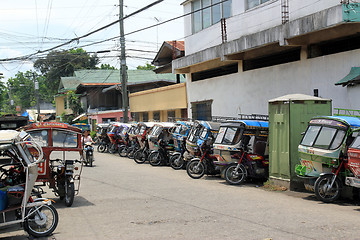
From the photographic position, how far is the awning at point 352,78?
48.5 ft

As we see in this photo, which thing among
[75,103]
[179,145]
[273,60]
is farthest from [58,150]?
[75,103]

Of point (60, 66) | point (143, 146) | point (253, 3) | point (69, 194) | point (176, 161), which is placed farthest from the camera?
point (60, 66)

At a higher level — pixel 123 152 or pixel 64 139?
pixel 64 139

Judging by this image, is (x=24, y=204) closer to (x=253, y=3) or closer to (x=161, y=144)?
(x=161, y=144)

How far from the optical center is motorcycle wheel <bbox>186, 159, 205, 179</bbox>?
52.5 ft

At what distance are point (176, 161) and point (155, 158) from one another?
1.88 m

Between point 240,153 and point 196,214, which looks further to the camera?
point 240,153

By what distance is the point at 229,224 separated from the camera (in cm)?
855

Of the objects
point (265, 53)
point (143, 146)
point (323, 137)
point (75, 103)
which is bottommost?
point (143, 146)

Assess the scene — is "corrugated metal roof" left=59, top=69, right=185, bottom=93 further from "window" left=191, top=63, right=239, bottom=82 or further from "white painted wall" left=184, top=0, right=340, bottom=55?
"white painted wall" left=184, top=0, right=340, bottom=55

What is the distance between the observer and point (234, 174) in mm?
14289

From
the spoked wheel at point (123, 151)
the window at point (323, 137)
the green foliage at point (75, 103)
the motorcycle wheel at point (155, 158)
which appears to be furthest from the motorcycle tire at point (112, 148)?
the green foliage at point (75, 103)

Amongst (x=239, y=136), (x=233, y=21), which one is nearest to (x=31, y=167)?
(x=239, y=136)

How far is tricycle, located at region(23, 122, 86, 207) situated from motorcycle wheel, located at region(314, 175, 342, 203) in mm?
5957
